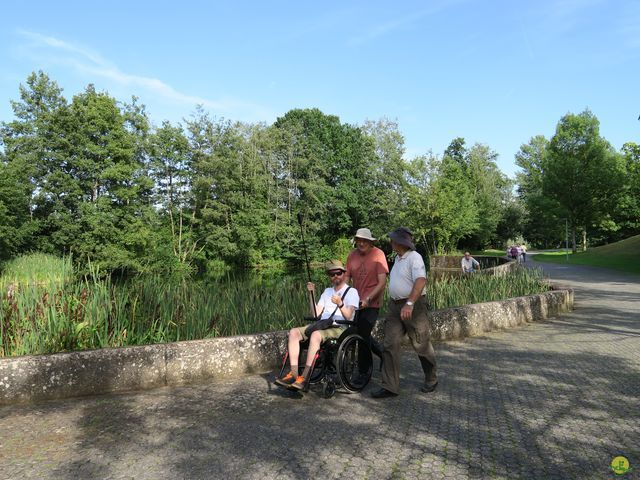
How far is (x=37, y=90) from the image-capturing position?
3844 centimetres

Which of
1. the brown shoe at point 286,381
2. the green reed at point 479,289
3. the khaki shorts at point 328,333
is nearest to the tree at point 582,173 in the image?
the green reed at point 479,289

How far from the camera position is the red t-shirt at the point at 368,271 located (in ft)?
17.7

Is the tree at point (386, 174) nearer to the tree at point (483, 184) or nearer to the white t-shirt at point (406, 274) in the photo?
the tree at point (483, 184)

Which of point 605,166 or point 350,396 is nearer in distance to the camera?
point 350,396

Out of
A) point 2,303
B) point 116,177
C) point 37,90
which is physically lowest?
point 2,303

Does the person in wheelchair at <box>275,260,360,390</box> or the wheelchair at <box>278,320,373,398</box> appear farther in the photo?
the wheelchair at <box>278,320,373,398</box>

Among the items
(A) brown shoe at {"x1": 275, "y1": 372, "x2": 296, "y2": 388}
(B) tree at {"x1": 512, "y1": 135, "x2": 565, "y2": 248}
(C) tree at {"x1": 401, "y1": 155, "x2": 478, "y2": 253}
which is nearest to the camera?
(A) brown shoe at {"x1": 275, "y1": 372, "x2": 296, "y2": 388}

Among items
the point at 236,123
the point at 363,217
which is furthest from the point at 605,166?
the point at 236,123

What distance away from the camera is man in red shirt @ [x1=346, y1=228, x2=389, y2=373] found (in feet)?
17.5

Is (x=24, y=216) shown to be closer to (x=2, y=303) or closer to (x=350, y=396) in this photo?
(x=2, y=303)

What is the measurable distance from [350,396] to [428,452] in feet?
4.85

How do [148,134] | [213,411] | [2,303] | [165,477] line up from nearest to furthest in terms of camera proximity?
[165,477] < [213,411] < [2,303] < [148,134]

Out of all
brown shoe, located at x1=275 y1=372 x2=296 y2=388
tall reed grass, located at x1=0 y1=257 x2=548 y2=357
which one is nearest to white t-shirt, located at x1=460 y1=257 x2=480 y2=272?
tall reed grass, located at x1=0 y1=257 x2=548 y2=357

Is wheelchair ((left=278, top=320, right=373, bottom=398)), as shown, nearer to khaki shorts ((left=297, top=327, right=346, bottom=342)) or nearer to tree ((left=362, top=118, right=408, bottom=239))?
khaki shorts ((left=297, top=327, right=346, bottom=342))
